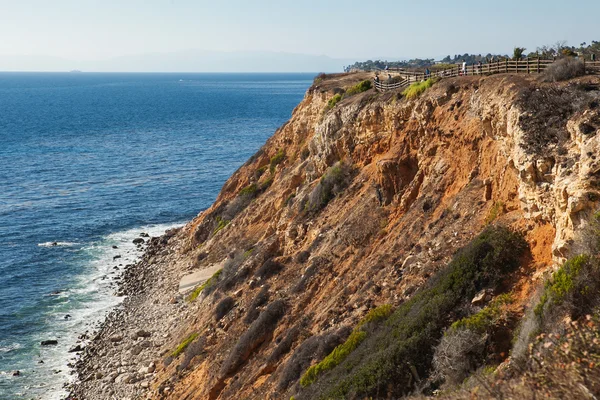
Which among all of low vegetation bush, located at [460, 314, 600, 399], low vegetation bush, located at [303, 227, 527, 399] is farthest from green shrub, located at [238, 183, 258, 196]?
low vegetation bush, located at [460, 314, 600, 399]

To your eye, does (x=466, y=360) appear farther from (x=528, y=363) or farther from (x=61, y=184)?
(x=61, y=184)

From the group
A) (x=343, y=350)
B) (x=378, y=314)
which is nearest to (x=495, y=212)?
(x=378, y=314)

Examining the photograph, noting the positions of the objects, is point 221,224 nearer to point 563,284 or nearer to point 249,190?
point 249,190

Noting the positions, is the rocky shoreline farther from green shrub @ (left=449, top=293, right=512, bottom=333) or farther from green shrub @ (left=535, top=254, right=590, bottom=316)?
green shrub @ (left=535, top=254, right=590, bottom=316)

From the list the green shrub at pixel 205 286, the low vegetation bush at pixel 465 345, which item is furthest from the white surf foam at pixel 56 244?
the low vegetation bush at pixel 465 345

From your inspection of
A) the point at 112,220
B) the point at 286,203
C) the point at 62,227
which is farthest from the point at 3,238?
the point at 286,203
